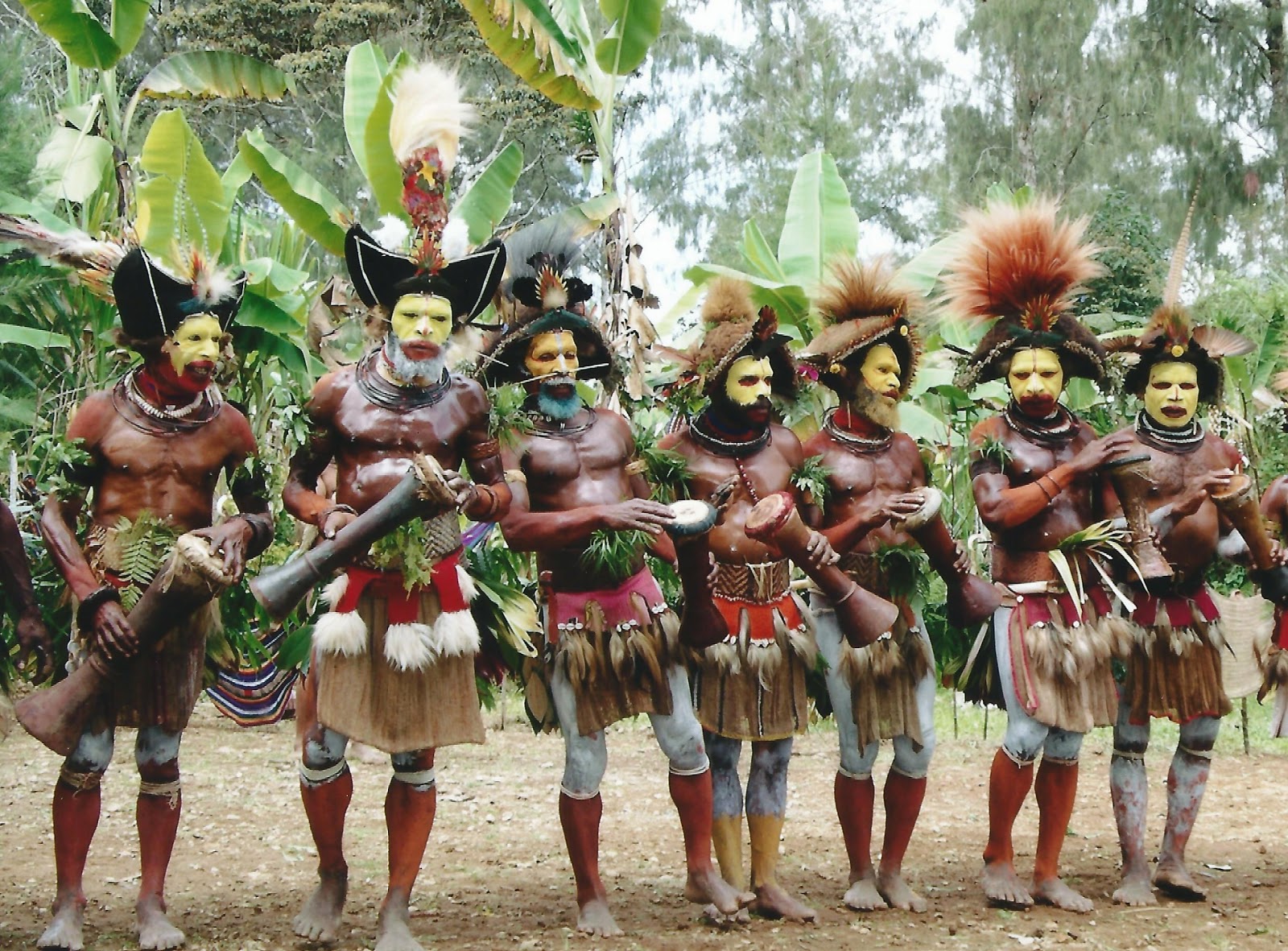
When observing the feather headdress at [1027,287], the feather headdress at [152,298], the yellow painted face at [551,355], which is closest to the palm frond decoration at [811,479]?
the feather headdress at [1027,287]

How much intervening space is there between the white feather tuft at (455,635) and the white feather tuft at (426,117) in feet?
4.66

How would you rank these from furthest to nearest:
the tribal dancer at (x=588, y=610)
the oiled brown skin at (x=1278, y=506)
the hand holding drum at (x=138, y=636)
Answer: the oiled brown skin at (x=1278, y=506), the tribal dancer at (x=588, y=610), the hand holding drum at (x=138, y=636)

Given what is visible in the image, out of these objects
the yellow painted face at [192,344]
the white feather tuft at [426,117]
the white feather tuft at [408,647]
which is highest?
the white feather tuft at [426,117]

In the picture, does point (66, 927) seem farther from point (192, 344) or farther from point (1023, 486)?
point (1023, 486)

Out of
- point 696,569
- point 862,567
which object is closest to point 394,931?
point 696,569

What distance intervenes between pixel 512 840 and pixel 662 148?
1869cm

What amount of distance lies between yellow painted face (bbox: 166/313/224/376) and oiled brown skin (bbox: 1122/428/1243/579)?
3.10 m

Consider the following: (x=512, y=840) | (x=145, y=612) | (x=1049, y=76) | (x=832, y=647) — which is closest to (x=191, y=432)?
(x=145, y=612)

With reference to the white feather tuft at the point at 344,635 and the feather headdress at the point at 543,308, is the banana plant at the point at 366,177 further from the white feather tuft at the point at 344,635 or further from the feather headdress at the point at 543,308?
the white feather tuft at the point at 344,635

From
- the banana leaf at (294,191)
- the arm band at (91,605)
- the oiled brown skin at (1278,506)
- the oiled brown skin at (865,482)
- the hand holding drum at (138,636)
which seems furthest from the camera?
the banana leaf at (294,191)

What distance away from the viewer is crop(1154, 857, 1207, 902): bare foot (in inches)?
193

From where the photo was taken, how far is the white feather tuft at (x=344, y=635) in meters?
4.05

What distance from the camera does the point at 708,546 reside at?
445 centimetres

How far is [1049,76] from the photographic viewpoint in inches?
684
